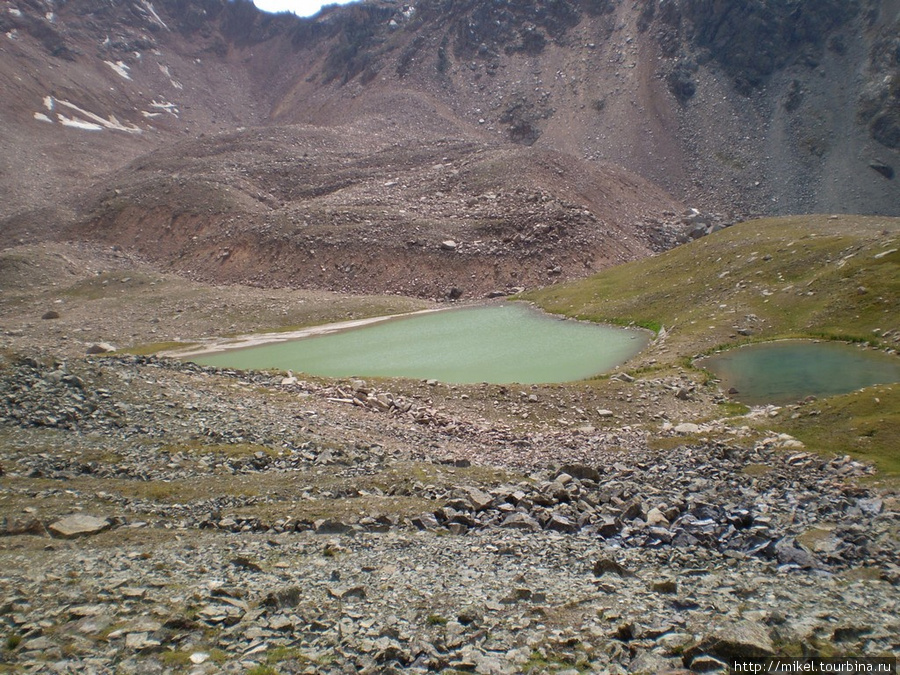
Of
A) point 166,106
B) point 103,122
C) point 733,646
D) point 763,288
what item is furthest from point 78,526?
point 166,106

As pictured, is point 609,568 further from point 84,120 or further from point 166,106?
point 166,106

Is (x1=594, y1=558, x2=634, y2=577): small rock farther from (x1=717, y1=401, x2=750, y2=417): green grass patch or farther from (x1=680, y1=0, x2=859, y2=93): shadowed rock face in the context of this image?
(x1=680, y1=0, x2=859, y2=93): shadowed rock face

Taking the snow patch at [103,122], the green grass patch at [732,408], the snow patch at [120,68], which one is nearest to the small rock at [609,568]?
the green grass patch at [732,408]

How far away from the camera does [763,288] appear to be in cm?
4703

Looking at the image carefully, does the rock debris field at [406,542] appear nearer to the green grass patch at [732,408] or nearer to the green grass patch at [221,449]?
the green grass patch at [221,449]

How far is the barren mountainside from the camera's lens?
88562 millimetres

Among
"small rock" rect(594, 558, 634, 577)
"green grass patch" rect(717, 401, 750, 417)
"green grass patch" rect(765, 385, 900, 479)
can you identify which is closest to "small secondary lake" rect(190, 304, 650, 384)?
"green grass patch" rect(717, 401, 750, 417)

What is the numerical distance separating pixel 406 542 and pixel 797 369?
27037 mm

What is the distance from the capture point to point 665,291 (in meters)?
54.3

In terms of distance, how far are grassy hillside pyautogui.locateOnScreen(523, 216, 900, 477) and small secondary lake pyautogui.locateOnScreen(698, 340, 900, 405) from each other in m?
1.45

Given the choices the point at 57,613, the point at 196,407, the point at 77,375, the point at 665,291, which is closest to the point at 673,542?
the point at 57,613

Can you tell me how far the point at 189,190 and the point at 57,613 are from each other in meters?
104

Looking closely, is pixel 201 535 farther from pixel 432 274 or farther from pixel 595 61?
pixel 595 61

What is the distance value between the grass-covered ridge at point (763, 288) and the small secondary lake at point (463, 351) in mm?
3807
